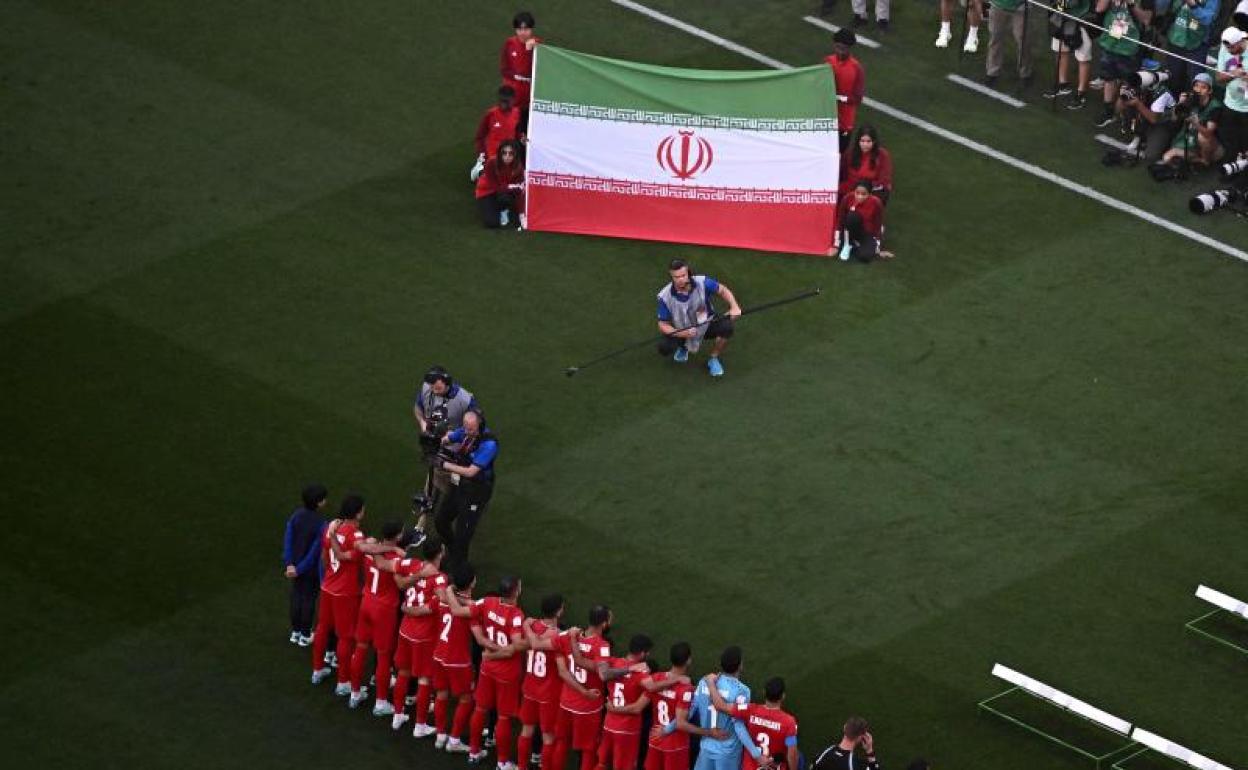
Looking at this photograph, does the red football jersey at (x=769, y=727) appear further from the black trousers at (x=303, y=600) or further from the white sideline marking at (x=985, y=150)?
the white sideline marking at (x=985, y=150)

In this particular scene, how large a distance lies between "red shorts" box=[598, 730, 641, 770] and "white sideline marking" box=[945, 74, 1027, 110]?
1332cm

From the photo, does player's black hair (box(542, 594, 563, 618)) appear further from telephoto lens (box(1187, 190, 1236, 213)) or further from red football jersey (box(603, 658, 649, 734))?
telephoto lens (box(1187, 190, 1236, 213))

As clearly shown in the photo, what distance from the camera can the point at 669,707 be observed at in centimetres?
2169

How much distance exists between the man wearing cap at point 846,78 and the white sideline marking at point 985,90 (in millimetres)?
2480

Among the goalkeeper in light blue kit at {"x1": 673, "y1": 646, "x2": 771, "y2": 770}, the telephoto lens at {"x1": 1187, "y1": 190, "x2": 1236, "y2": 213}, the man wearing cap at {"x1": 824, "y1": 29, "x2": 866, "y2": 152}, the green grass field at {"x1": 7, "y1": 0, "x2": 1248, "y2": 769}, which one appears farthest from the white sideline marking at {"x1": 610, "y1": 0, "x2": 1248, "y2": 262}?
the goalkeeper in light blue kit at {"x1": 673, "y1": 646, "x2": 771, "y2": 770}

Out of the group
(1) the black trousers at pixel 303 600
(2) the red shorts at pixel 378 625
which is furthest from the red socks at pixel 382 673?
(1) the black trousers at pixel 303 600

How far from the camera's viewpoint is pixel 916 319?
2880 centimetres

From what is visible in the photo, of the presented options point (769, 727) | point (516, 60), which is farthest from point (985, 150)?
point (769, 727)

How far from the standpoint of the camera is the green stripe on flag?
30.1 meters

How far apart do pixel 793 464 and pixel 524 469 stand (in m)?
2.67

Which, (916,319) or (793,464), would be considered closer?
(793,464)

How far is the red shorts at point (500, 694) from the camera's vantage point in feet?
73.3

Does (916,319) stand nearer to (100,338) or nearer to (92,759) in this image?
(100,338)

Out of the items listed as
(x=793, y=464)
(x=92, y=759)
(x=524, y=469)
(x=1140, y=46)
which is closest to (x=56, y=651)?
(x=92, y=759)
